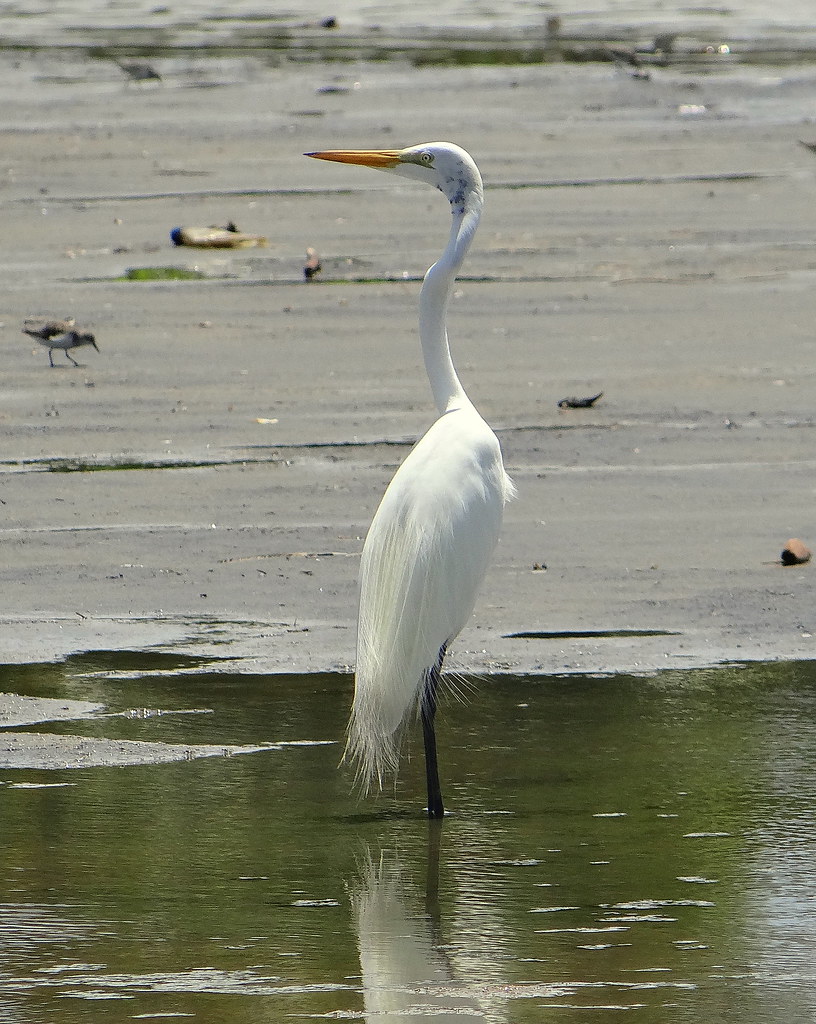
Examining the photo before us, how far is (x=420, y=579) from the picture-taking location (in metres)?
5.91

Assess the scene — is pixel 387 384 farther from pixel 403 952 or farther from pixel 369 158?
pixel 403 952

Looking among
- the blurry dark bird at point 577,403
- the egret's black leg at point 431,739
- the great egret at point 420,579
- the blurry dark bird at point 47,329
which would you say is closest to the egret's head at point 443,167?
the great egret at point 420,579

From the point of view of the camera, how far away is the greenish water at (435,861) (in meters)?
4.54

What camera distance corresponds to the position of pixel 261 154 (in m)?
21.0

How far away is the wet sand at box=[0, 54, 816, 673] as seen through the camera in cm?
778

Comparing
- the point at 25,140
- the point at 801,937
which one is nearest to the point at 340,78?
the point at 25,140

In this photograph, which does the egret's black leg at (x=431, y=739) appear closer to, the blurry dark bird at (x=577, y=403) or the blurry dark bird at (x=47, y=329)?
the blurry dark bird at (x=577, y=403)

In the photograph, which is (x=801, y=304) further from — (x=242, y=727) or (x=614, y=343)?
(x=242, y=727)

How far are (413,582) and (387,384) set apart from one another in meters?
5.82

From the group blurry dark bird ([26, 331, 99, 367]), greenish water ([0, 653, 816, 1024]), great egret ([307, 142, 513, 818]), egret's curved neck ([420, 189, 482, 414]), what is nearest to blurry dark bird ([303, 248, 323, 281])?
blurry dark bird ([26, 331, 99, 367])

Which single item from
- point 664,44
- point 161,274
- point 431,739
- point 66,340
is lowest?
point 161,274

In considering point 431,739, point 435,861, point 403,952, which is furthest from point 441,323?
point 403,952

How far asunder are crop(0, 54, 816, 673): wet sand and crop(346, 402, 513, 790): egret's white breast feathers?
1.08 metres

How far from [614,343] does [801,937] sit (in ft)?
26.8
